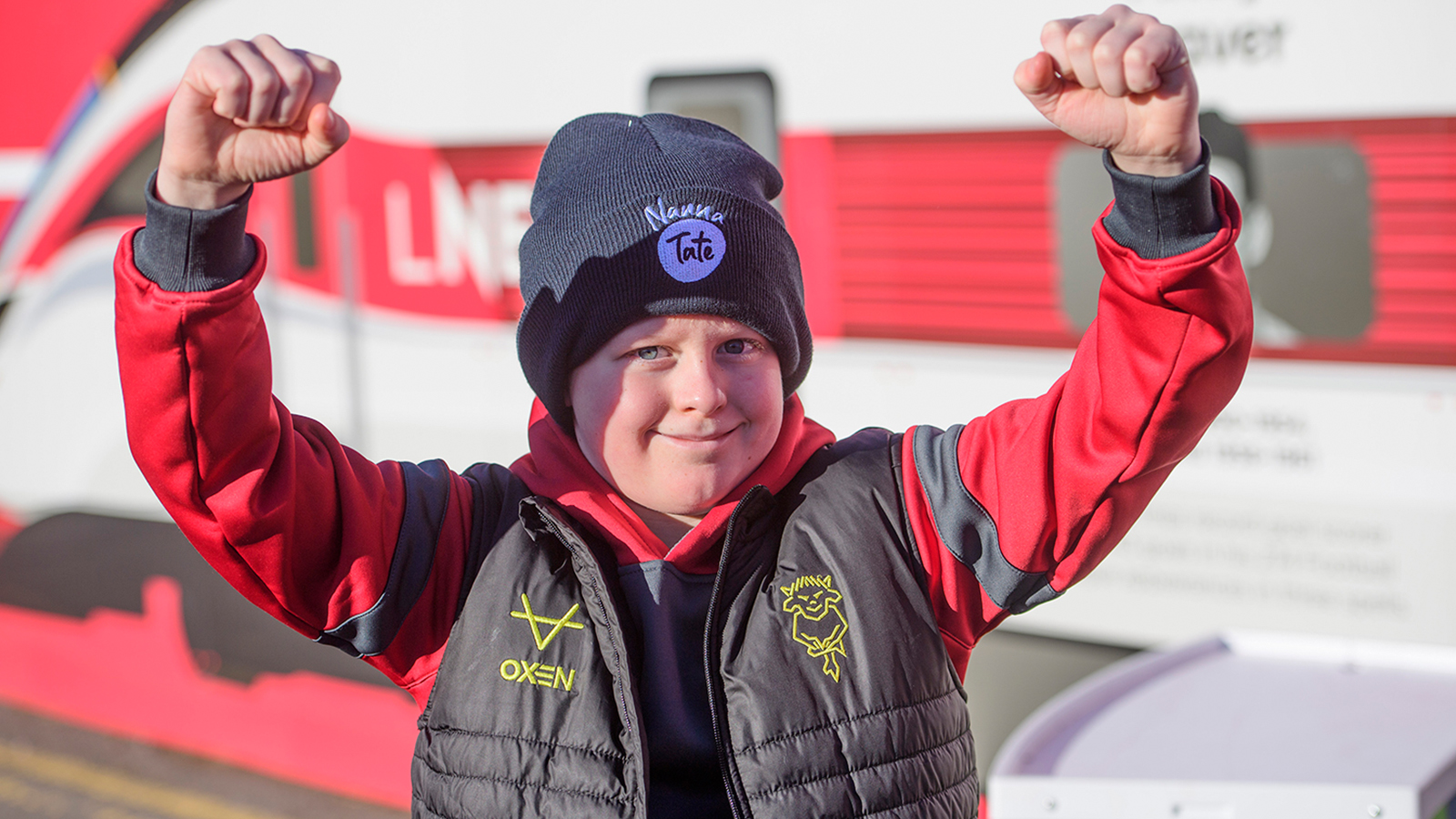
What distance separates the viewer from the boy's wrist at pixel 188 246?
47.3 inches

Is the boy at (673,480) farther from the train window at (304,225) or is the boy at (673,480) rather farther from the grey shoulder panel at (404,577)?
the train window at (304,225)

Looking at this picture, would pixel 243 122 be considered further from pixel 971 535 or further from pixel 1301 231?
pixel 1301 231

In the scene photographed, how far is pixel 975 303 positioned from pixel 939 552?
5.56 feet

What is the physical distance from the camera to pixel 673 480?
4.80 ft

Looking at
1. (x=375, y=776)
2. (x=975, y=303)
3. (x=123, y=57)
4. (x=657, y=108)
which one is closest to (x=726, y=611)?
(x=975, y=303)

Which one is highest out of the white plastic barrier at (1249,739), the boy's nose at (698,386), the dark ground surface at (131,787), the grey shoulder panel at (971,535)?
the boy's nose at (698,386)

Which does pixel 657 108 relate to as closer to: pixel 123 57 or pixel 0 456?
pixel 123 57

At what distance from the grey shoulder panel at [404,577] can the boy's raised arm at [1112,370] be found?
55 centimetres

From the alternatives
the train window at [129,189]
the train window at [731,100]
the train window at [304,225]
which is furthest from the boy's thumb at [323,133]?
the train window at [129,189]

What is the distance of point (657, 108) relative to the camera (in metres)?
3.43

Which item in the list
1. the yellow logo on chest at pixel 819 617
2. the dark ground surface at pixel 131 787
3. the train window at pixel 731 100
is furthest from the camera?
the dark ground surface at pixel 131 787

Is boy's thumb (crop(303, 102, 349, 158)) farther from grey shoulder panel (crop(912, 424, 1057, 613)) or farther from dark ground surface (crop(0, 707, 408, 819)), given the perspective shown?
dark ground surface (crop(0, 707, 408, 819))

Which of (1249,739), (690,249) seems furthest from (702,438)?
(1249,739)

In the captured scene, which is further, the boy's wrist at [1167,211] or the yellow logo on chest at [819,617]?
the yellow logo on chest at [819,617]
